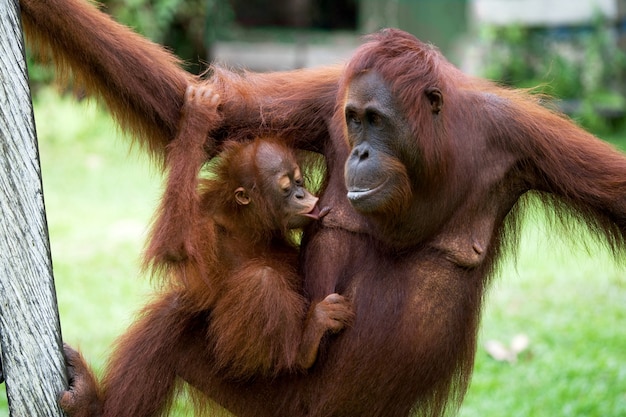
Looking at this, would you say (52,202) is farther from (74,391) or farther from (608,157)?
(608,157)

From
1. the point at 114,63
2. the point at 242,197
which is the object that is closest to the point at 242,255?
the point at 242,197

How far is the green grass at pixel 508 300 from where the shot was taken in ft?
18.5

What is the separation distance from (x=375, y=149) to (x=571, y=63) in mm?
10883

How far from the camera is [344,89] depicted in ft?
11.8

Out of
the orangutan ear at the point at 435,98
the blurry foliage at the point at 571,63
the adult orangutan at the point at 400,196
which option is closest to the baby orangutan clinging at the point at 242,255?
the adult orangutan at the point at 400,196

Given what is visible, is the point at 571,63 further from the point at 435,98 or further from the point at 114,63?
the point at 114,63

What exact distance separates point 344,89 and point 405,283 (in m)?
0.83

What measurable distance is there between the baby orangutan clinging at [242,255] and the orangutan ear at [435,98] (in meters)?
0.70

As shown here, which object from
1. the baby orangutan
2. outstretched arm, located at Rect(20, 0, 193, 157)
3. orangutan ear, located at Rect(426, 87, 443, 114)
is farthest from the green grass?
orangutan ear, located at Rect(426, 87, 443, 114)

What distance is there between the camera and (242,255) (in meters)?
3.83

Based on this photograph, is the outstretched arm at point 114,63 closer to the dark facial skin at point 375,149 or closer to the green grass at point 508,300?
the green grass at point 508,300

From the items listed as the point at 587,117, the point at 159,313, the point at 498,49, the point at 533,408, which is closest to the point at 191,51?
the point at 498,49

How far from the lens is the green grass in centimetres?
564

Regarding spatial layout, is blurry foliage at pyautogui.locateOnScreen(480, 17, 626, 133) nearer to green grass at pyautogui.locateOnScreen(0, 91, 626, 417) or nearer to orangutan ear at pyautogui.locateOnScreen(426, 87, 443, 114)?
green grass at pyautogui.locateOnScreen(0, 91, 626, 417)
